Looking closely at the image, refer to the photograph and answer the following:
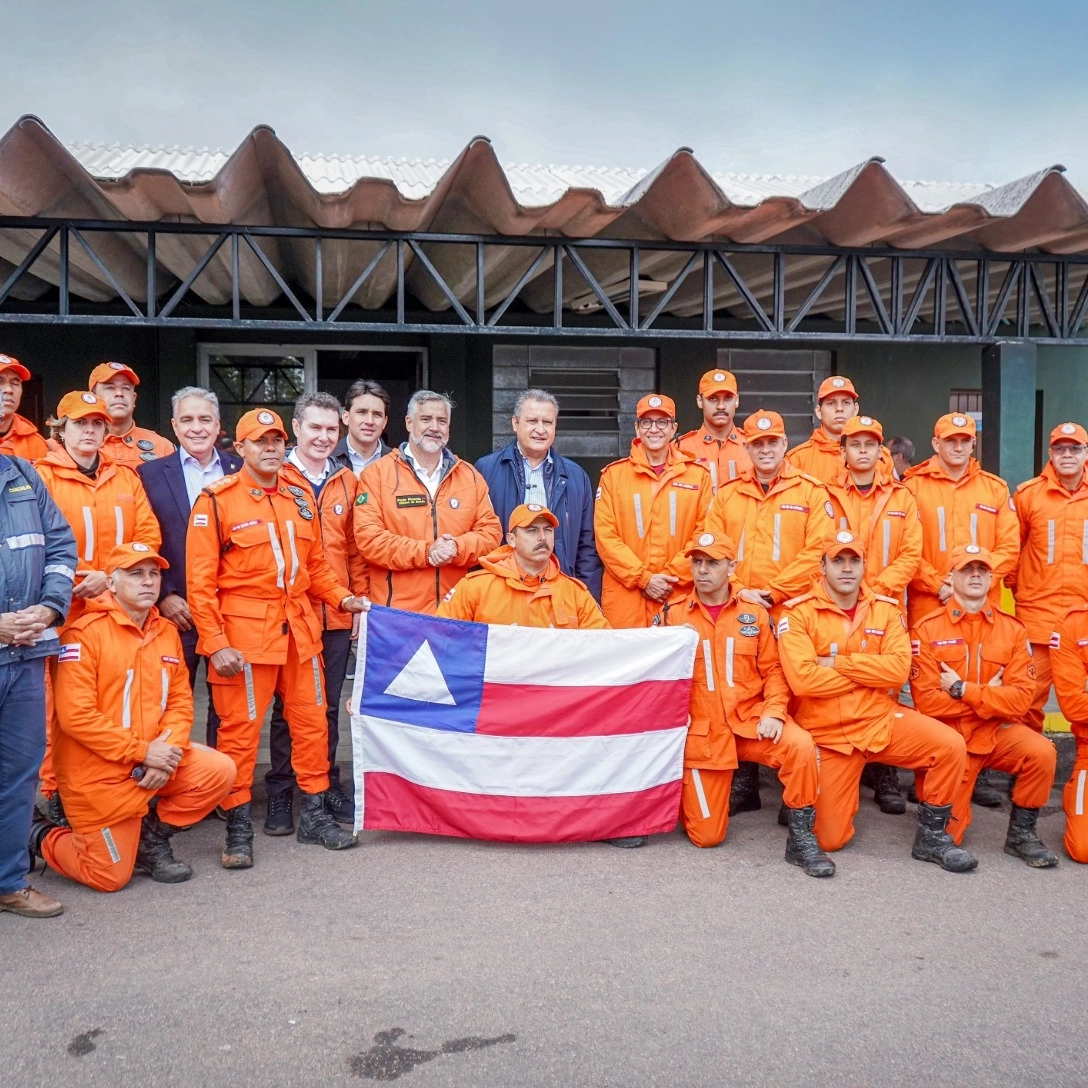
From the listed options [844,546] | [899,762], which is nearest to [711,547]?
[844,546]

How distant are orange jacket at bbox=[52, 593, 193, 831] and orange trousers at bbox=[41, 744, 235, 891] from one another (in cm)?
7

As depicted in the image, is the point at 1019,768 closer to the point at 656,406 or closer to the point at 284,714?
the point at 656,406

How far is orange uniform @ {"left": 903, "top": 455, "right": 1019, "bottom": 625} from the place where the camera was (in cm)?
555

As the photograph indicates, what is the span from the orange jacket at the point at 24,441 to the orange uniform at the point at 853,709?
162 inches

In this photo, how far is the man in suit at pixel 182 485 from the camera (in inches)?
199

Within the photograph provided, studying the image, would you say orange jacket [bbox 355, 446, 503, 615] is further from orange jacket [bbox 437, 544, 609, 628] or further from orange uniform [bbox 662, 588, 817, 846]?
orange uniform [bbox 662, 588, 817, 846]

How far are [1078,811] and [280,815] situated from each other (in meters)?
3.86

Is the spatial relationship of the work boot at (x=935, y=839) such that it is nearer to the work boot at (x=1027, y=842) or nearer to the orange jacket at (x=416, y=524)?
the work boot at (x=1027, y=842)

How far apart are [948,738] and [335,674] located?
123 inches

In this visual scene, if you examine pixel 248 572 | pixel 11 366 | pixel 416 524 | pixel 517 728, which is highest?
pixel 11 366

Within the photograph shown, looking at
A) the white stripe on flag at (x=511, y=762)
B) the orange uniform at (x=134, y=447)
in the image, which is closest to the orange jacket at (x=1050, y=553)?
the white stripe on flag at (x=511, y=762)

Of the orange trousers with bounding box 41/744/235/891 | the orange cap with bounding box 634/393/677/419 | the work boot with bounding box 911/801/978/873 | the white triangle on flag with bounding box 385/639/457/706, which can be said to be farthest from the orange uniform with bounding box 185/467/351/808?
the work boot with bounding box 911/801/978/873

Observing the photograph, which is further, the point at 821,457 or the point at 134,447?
the point at 821,457

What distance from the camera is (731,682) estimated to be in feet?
16.1
